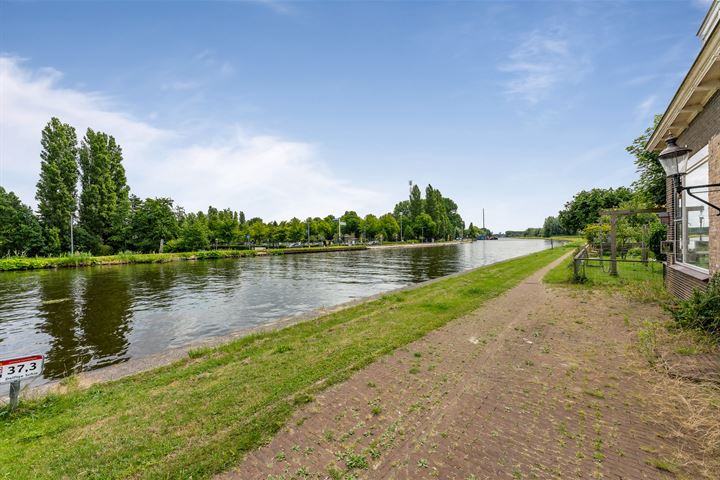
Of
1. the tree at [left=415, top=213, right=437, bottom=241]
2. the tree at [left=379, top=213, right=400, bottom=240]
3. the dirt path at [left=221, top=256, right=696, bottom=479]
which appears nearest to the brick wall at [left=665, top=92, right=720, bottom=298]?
the dirt path at [left=221, top=256, right=696, bottom=479]

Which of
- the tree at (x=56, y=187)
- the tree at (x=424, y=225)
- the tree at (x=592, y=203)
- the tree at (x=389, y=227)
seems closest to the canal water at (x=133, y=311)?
the tree at (x=56, y=187)

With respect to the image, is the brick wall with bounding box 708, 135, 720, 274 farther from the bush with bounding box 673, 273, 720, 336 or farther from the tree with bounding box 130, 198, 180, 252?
the tree with bounding box 130, 198, 180, 252

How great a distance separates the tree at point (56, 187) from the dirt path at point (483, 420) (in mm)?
51879

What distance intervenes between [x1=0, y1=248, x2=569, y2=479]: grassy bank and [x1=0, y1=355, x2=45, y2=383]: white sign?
59cm

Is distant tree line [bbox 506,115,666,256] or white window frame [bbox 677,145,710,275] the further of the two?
distant tree line [bbox 506,115,666,256]

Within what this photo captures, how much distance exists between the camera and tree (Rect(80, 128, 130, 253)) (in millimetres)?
45969

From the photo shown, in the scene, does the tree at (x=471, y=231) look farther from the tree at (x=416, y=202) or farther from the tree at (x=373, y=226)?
the tree at (x=373, y=226)

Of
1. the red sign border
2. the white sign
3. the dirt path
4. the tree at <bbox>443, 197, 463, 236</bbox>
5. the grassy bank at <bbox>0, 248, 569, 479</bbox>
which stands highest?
the tree at <bbox>443, 197, 463, 236</bbox>

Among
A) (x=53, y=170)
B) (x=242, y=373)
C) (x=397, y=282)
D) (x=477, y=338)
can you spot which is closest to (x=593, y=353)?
(x=477, y=338)

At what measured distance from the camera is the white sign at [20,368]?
3.95 meters

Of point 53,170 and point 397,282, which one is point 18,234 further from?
point 397,282

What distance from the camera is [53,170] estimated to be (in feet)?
135

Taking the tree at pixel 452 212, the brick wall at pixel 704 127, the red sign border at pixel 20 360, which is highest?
the tree at pixel 452 212

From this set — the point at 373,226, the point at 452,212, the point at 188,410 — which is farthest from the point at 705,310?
the point at 452,212
